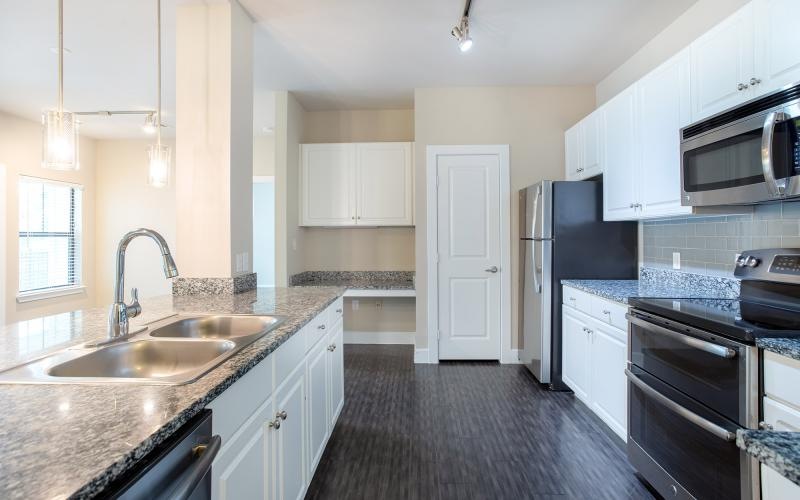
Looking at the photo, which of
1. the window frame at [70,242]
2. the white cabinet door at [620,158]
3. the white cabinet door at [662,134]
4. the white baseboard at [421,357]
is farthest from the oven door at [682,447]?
the window frame at [70,242]

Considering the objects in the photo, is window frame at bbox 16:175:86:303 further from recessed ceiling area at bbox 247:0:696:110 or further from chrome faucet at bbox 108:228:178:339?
chrome faucet at bbox 108:228:178:339

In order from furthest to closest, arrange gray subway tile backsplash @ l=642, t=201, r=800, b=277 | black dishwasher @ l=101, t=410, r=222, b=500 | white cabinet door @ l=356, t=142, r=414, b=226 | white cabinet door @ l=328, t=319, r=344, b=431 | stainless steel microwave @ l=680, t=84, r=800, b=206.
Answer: white cabinet door @ l=356, t=142, r=414, b=226, white cabinet door @ l=328, t=319, r=344, b=431, gray subway tile backsplash @ l=642, t=201, r=800, b=277, stainless steel microwave @ l=680, t=84, r=800, b=206, black dishwasher @ l=101, t=410, r=222, b=500

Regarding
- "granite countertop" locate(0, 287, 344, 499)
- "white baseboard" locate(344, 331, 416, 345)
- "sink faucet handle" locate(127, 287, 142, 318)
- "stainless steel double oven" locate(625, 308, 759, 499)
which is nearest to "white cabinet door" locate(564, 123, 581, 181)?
"stainless steel double oven" locate(625, 308, 759, 499)

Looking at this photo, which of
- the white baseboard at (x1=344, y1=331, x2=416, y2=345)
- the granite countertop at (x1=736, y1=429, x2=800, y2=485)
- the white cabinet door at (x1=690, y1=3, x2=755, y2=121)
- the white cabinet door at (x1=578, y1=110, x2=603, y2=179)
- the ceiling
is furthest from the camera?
the white baseboard at (x1=344, y1=331, x2=416, y2=345)

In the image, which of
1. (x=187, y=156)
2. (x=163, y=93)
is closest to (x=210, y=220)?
(x=187, y=156)

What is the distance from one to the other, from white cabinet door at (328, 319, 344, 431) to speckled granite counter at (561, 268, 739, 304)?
1.68 meters

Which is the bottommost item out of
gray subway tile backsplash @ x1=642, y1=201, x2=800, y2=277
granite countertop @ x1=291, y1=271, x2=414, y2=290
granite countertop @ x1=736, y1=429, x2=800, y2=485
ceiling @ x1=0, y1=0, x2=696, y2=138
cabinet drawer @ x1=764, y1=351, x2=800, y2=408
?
cabinet drawer @ x1=764, y1=351, x2=800, y2=408

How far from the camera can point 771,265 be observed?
164 cm

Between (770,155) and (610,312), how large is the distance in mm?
1119

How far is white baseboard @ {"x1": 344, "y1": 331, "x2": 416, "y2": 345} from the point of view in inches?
173

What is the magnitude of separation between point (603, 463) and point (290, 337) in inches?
73.8

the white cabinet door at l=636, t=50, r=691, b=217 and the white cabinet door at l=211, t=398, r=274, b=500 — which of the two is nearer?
the white cabinet door at l=211, t=398, r=274, b=500

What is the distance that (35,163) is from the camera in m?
4.55

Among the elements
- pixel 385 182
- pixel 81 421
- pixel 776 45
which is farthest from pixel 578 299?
pixel 81 421
